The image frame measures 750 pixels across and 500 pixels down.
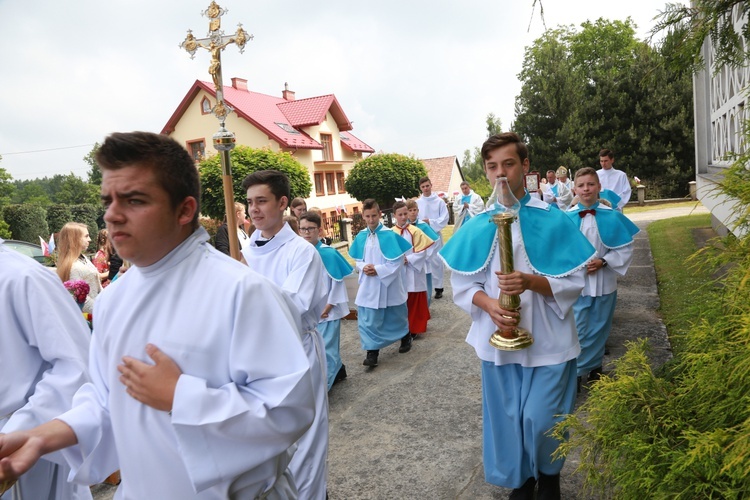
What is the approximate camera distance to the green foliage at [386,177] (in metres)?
33.3

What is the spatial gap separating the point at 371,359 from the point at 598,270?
2838 millimetres

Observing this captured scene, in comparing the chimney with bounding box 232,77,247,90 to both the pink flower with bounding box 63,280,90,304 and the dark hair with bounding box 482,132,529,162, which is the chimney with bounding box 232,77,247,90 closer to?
the pink flower with bounding box 63,280,90,304

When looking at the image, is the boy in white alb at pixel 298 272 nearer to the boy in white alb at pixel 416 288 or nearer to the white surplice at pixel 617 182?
the boy in white alb at pixel 416 288

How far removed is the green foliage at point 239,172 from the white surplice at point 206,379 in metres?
21.1

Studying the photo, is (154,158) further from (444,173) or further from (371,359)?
(444,173)

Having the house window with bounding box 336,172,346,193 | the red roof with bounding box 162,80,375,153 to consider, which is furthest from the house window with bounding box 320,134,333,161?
the house window with bounding box 336,172,346,193

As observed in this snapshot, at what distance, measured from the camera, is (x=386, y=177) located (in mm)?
33344

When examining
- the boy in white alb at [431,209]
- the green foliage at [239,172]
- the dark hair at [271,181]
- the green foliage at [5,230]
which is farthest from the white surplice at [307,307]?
the green foliage at [5,230]

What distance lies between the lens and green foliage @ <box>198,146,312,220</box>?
23672mm

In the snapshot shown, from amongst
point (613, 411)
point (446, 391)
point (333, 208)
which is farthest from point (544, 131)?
point (613, 411)

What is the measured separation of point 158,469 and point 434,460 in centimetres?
297

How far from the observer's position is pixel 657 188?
31.0 metres

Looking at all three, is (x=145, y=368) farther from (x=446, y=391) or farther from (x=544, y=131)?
(x=544, y=131)

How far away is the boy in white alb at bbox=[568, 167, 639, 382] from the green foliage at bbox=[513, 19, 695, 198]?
26.8 m
